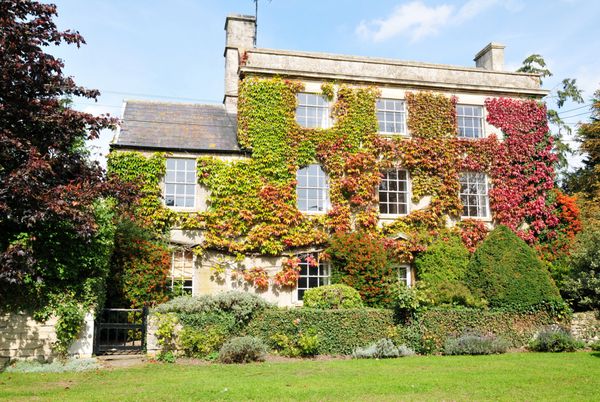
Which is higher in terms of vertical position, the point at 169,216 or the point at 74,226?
the point at 169,216

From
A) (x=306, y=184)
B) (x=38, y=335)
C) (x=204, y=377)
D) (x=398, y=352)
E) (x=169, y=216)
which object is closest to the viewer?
(x=204, y=377)

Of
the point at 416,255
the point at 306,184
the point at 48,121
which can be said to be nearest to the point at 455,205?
the point at 416,255

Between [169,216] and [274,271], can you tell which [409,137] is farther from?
[169,216]

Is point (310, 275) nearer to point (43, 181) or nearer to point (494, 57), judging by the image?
point (43, 181)

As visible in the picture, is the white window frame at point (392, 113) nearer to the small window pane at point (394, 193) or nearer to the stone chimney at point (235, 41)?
the small window pane at point (394, 193)

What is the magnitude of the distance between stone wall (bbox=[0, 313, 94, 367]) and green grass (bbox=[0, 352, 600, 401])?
1147mm

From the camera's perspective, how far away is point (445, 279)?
66.8ft

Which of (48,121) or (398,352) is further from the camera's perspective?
(398,352)

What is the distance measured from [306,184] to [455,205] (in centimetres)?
604

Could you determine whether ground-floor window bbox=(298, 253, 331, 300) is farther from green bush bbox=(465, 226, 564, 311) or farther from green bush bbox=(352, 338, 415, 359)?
green bush bbox=(352, 338, 415, 359)

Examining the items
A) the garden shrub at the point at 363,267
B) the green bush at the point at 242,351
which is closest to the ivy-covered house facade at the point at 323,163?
the garden shrub at the point at 363,267

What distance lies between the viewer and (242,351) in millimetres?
14258

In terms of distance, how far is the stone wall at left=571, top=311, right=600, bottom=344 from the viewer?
1764 cm

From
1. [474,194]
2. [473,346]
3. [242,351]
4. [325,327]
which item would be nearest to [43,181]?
[242,351]
